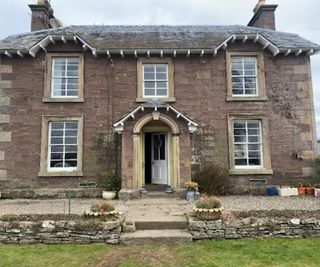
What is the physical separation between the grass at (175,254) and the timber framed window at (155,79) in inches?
336

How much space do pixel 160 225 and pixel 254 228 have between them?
2.31 meters

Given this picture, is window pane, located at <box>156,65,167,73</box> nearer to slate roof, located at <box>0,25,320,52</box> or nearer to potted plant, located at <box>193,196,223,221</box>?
slate roof, located at <box>0,25,320,52</box>

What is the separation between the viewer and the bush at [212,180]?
1294 cm

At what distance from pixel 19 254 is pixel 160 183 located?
27.2 ft

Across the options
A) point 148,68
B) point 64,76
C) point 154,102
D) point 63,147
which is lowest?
point 63,147

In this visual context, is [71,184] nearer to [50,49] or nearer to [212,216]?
[50,49]

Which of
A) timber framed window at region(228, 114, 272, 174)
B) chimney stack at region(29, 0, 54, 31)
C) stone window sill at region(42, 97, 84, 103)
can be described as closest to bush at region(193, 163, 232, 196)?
timber framed window at region(228, 114, 272, 174)

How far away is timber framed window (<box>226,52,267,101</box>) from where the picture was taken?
1417 centimetres

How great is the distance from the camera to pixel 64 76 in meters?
14.1

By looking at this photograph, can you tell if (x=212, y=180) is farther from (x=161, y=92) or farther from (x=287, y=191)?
(x=161, y=92)

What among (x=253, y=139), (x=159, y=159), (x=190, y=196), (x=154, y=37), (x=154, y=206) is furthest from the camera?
(x=154, y=37)

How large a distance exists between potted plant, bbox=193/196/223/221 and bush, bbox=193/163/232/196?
5.31m

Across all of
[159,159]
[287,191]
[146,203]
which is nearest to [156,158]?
[159,159]

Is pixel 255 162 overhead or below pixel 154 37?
below
